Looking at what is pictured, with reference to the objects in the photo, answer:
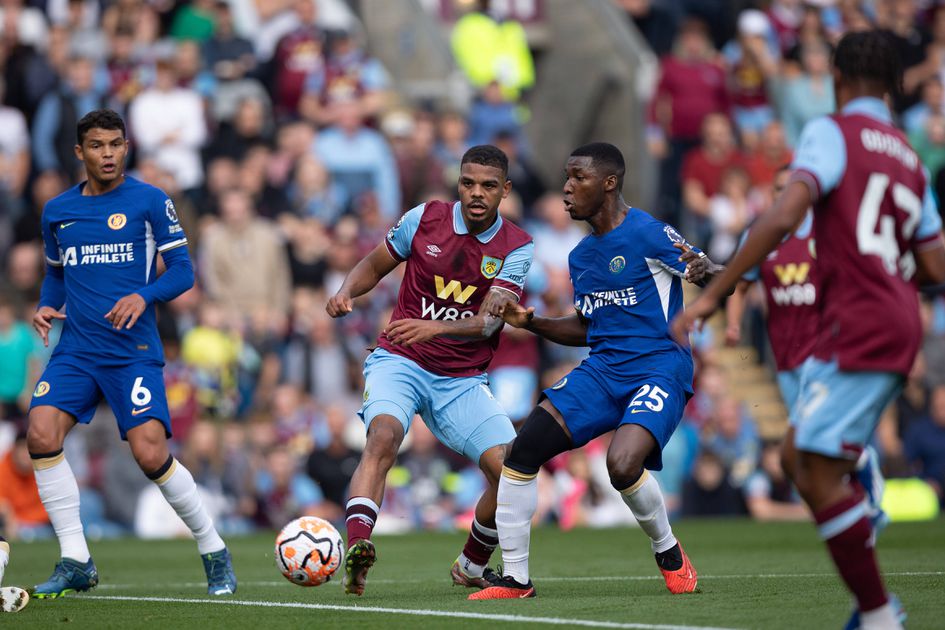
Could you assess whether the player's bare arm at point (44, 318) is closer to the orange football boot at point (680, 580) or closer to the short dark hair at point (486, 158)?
the short dark hair at point (486, 158)

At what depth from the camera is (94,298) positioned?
9.45 m

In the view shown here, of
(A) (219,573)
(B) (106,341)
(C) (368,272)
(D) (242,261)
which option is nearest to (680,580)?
(C) (368,272)

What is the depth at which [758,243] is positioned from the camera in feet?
20.6

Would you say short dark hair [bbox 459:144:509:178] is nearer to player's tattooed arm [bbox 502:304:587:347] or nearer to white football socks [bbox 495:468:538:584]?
player's tattooed arm [bbox 502:304:587:347]

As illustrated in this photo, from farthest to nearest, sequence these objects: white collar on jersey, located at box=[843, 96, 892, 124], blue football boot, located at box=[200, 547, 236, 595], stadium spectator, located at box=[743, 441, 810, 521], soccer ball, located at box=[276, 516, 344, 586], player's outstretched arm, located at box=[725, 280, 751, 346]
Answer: stadium spectator, located at box=[743, 441, 810, 521]
player's outstretched arm, located at box=[725, 280, 751, 346]
blue football boot, located at box=[200, 547, 236, 595]
soccer ball, located at box=[276, 516, 344, 586]
white collar on jersey, located at box=[843, 96, 892, 124]

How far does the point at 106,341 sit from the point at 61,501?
99 cm

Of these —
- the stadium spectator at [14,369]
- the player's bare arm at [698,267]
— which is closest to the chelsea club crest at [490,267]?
the player's bare arm at [698,267]

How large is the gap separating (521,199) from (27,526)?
7.89m

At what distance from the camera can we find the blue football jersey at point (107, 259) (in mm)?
9422

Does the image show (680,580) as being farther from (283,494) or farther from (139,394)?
(283,494)

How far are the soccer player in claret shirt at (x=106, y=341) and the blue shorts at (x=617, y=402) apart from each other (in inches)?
92.8

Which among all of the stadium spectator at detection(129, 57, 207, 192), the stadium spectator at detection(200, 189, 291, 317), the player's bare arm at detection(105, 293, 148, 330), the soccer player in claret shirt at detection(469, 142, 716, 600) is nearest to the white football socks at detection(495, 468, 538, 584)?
the soccer player in claret shirt at detection(469, 142, 716, 600)

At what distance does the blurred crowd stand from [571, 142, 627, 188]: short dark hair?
878cm

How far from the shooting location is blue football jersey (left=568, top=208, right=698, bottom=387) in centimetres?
901
